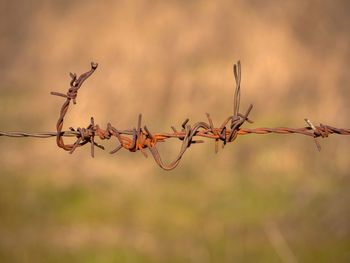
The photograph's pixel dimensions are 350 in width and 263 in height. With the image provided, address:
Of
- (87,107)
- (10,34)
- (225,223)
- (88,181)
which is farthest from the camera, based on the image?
(10,34)

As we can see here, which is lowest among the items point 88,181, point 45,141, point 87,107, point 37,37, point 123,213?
point 123,213

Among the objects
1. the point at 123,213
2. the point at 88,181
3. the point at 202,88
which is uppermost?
the point at 202,88

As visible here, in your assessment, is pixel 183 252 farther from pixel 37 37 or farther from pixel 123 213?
pixel 37 37

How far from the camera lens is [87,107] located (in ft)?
20.2

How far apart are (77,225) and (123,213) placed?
59 cm

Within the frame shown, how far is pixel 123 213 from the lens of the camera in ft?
17.8

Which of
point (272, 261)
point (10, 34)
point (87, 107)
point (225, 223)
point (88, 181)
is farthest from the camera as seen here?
point (10, 34)

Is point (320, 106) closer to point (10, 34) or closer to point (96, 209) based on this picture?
point (96, 209)

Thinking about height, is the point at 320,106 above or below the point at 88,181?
above

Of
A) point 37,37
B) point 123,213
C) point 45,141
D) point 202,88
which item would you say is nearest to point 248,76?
point 202,88

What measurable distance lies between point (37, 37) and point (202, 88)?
291 centimetres

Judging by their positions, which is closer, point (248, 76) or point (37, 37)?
point (248, 76)

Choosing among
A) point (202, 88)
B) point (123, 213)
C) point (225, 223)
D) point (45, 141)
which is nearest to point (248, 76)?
point (202, 88)

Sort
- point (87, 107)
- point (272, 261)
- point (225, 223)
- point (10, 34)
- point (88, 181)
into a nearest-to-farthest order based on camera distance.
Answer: point (272, 261)
point (225, 223)
point (88, 181)
point (87, 107)
point (10, 34)
